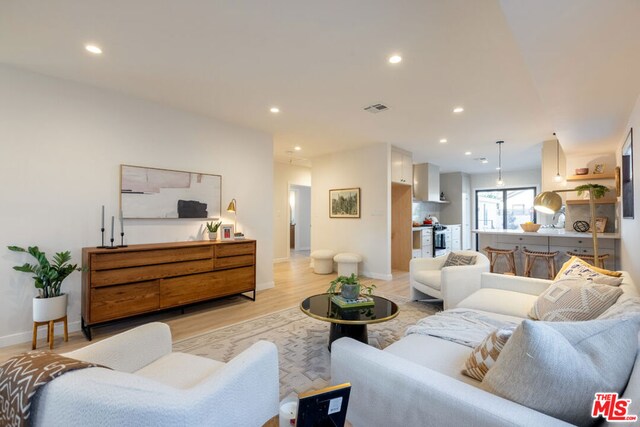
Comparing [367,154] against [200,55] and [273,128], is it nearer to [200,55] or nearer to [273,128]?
[273,128]

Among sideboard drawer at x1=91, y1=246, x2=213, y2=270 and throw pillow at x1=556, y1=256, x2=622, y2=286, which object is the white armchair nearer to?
throw pillow at x1=556, y1=256, x2=622, y2=286

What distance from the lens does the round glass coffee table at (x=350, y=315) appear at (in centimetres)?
226

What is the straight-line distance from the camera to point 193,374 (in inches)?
57.1

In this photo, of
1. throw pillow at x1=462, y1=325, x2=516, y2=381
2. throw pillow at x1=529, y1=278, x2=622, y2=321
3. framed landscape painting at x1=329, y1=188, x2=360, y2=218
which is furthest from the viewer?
framed landscape painting at x1=329, y1=188, x2=360, y2=218

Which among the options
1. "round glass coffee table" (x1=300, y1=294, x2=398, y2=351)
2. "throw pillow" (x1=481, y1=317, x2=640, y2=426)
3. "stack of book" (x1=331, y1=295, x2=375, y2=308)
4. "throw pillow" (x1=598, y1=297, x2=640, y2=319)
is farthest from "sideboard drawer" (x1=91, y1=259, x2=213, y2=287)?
"throw pillow" (x1=598, y1=297, x2=640, y2=319)

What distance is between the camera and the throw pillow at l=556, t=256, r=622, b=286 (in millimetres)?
2033

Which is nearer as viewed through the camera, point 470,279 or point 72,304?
point 72,304

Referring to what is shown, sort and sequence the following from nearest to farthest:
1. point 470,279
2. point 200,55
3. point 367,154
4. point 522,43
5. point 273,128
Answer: point 522,43 < point 200,55 < point 470,279 < point 273,128 < point 367,154

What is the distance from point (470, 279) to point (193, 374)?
2968 millimetres

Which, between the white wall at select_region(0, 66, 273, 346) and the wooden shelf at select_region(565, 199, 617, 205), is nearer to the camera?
the white wall at select_region(0, 66, 273, 346)

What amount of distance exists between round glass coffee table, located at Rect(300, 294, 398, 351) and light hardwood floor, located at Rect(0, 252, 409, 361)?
1318mm

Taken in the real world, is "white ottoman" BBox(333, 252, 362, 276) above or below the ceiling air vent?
below

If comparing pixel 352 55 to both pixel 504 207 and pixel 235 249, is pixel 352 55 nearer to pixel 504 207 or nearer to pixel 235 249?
pixel 235 249

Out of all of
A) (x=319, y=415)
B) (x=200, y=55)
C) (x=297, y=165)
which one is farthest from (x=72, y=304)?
(x=297, y=165)
